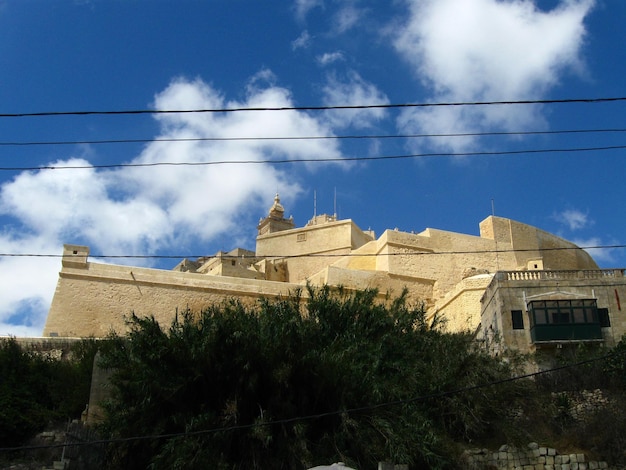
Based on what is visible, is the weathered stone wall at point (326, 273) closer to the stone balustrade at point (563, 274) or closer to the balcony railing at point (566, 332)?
the stone balustrade at point (563, 274)

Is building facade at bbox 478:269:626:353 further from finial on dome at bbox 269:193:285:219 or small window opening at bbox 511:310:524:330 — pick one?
finial on dome at bbox 269:193:285:219

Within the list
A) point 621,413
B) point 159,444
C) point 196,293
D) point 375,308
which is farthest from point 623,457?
point 196,293

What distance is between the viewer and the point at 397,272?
33438 millimetres

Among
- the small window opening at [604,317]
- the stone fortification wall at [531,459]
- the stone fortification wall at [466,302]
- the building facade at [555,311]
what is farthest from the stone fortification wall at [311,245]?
the stone fortification wall at [531,459]

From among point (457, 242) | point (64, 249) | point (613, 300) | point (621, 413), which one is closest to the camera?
point (621, 413)

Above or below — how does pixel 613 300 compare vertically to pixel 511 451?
above

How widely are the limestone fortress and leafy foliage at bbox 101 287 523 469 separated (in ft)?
16.2

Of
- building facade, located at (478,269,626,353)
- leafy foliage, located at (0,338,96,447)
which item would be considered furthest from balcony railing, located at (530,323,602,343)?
leafy foliage, located at (0,338,96,447)

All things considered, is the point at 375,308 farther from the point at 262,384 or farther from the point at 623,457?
the point at 623,457

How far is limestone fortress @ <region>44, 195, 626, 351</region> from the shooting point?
20.4 metres

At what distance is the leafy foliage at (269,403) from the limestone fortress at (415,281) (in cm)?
493

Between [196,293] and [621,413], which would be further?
[196,293]

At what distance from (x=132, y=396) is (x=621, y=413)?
9824 mm

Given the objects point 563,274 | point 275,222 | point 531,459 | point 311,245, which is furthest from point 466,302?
point 275,222
